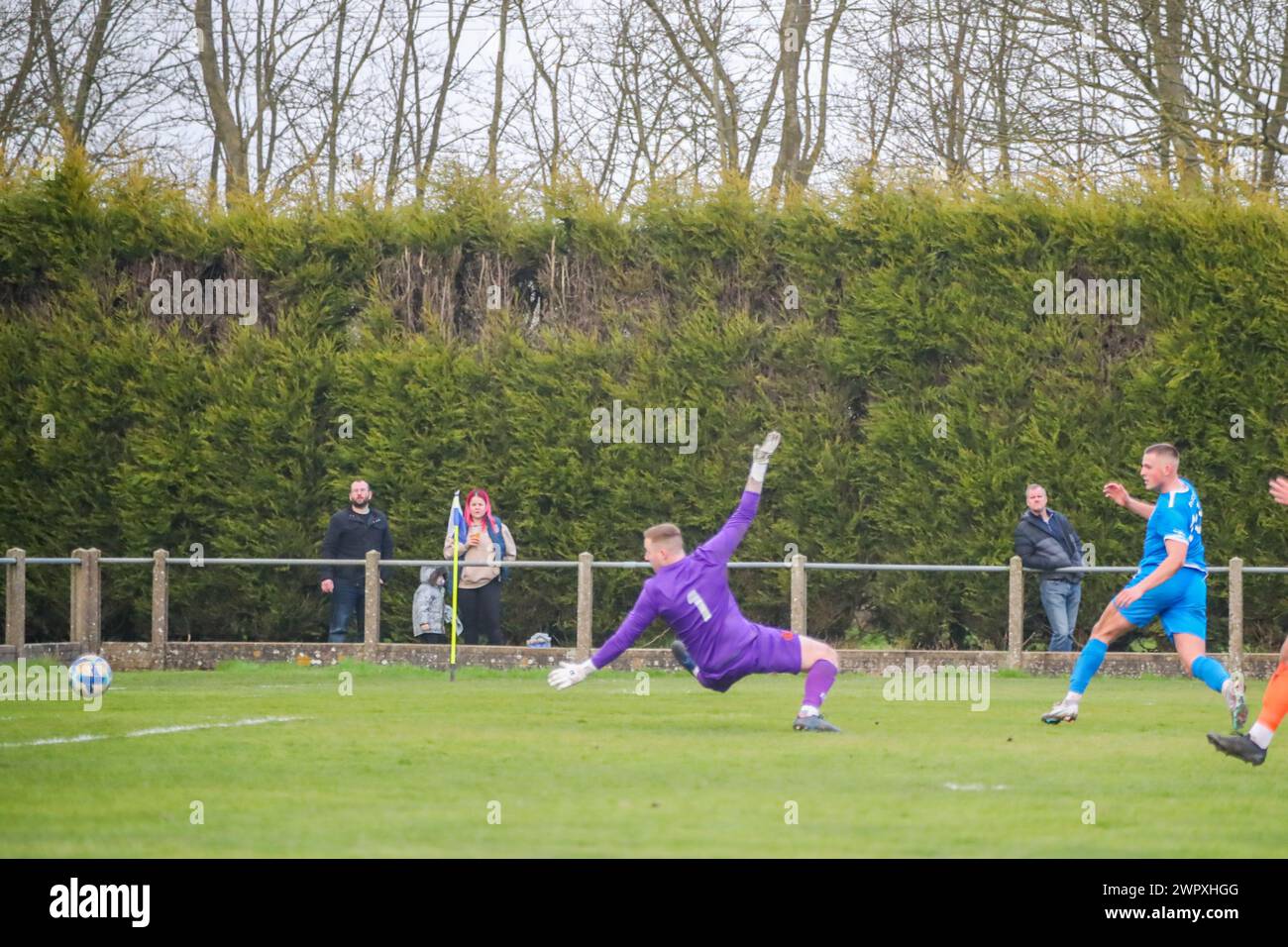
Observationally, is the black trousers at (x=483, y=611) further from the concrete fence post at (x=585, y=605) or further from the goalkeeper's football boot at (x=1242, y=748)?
the goalkeeper's football boot at (x=1242, y=748)

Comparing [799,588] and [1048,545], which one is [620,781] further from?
[1048,545]

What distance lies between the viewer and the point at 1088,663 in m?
12.9

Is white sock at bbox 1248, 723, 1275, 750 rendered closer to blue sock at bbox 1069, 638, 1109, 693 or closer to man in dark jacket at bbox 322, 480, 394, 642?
blue sock at bbox 1069, 638, 1109, 693

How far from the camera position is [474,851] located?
7.26 meters

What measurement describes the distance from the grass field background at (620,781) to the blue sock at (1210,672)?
476mm

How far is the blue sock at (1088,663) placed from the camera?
1277 cm

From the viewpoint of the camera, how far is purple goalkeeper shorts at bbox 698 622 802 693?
12.1m

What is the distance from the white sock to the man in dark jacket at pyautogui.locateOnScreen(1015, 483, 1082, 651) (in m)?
8.82

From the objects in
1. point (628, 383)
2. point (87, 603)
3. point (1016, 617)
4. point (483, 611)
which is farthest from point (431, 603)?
point (1016, 617)

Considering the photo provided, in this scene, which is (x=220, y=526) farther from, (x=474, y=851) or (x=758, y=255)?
(x=474, y=851)

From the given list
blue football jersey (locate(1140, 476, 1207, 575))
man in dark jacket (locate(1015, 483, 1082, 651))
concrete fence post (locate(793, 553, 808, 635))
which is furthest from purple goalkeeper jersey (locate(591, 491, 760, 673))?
man in dark jacket (locate(1015, 483, 1082, 651))

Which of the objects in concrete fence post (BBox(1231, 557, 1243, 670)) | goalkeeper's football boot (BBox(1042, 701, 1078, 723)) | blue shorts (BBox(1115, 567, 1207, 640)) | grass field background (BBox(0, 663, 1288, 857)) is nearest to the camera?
grass field background (BBox(0, 663, 1288, 857))
